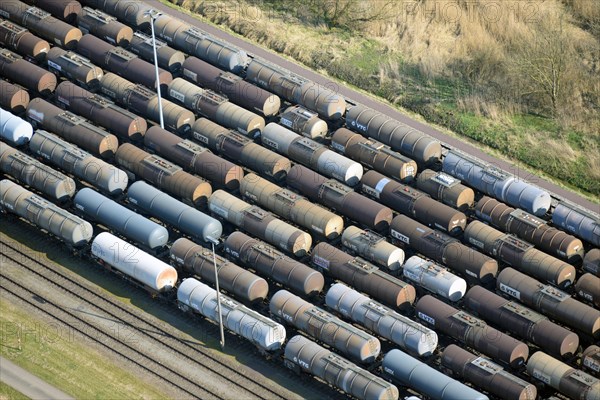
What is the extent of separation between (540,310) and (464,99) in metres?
26.0

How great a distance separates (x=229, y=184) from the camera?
4055 inches

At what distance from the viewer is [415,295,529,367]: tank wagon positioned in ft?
295

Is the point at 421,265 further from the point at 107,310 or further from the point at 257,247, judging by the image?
the point at 107,310

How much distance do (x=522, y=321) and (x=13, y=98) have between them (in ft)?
150

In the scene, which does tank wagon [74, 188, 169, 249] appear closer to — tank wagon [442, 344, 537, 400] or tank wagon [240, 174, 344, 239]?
tank wagon [240, 174, 344, 239]

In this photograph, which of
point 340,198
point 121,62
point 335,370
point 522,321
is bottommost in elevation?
point 335,370

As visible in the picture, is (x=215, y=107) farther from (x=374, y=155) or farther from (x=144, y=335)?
(x=144, y=335)

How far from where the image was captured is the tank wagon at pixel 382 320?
9062 centimetres

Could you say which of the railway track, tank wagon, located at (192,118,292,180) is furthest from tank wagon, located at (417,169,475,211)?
the railway track

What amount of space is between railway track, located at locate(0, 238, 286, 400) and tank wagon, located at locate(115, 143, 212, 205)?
412 inches

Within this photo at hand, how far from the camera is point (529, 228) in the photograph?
98312 mm

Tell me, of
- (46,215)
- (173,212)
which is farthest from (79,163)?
(173,212)

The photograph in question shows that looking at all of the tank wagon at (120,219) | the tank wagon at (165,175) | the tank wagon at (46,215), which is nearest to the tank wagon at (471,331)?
the tank wagon at (165,175)

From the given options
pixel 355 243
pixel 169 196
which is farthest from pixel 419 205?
pixel 169 196
